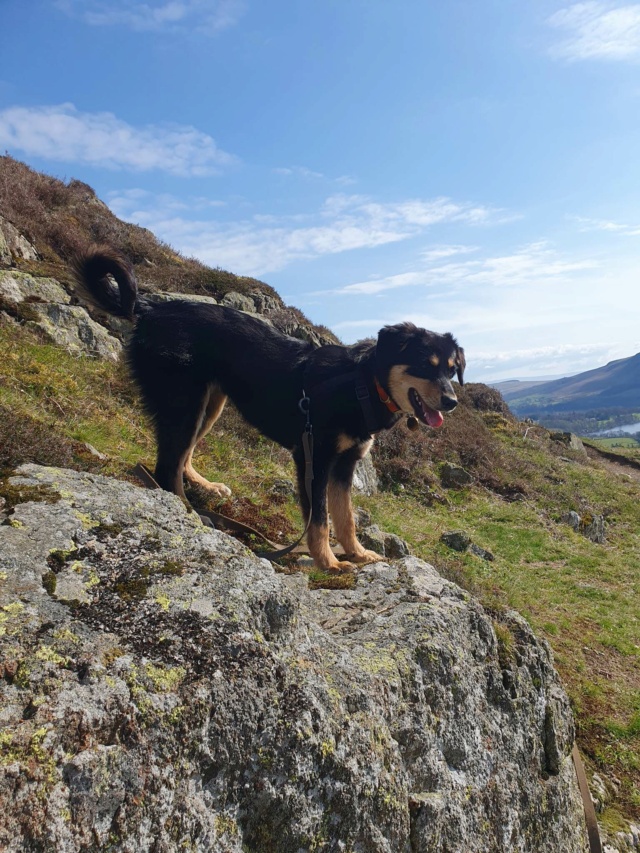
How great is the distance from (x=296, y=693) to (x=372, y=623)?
1.16m

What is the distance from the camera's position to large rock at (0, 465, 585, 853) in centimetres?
148

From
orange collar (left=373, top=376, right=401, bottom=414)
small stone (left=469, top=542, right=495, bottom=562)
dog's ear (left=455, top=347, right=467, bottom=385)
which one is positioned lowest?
small stone (left=469, top=542, right=495, bottom=562)

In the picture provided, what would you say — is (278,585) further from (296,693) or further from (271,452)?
(271,452)

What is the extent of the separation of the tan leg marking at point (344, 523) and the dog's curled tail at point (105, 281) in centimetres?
283

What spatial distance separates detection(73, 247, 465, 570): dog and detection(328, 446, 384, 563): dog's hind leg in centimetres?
1

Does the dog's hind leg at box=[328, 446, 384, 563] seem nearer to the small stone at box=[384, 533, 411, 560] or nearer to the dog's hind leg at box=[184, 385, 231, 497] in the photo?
the dog's hind leg at box=[184, 385, 231, 497]

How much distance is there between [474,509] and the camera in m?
13.9

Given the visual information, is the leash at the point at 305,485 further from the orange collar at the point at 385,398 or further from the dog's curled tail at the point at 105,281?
the dog's curled tail at the point at 105,281

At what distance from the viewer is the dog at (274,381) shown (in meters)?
A: 5.13

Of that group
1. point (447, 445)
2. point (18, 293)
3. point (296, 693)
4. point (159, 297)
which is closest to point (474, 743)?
point (296, 693)

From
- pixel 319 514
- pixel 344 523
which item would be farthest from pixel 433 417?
pixel 319 514

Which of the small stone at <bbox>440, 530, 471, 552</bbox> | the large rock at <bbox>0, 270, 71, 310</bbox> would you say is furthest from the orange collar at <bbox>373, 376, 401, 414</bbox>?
the large rock at <bbox>0, 270, 71, 310</bbox>

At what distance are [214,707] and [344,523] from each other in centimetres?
329

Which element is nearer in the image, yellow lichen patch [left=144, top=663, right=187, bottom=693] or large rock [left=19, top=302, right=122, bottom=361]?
yellow lichen patch [left=144, top=663, right=187, bottom=693]
